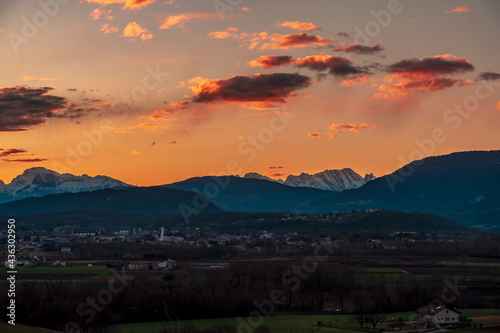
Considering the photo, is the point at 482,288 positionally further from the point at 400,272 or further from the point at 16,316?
the point at 16,316

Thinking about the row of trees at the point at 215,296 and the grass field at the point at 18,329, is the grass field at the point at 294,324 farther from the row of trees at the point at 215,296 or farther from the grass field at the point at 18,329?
the row of trees at the point at 215,296

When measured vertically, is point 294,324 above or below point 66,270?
below

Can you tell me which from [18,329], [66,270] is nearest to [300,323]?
[18,329]

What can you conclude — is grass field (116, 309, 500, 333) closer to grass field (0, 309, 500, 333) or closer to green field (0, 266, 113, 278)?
grass field (0, 309, 500, 333)

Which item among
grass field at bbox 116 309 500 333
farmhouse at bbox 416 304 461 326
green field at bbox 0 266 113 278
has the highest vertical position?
green field at bbox 0 266 113 278

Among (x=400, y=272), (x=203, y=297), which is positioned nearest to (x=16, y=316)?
(x=203, y=297)

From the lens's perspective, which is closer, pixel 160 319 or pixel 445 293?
pixel 160 319

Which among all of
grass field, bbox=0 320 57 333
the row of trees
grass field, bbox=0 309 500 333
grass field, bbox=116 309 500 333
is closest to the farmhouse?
grass field, bbox=0 309 500 333

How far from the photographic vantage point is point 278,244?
186 meters

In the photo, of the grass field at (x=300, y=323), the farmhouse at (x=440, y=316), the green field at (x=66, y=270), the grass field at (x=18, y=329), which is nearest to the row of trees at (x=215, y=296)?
the grass field at (x=300, y=323)

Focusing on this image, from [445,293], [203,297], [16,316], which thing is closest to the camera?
[16,316]

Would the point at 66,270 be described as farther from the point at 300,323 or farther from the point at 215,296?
the point at 300,323

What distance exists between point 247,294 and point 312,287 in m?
10.2

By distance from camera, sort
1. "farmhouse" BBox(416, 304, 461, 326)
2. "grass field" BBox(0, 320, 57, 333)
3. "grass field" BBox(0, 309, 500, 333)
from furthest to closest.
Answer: "farmhouse" BBox(416, 304, 461, 326) → "grass field" BBox(0, 309, 500, 333) → "grass field" BBox(0, 320, 57, 333)
